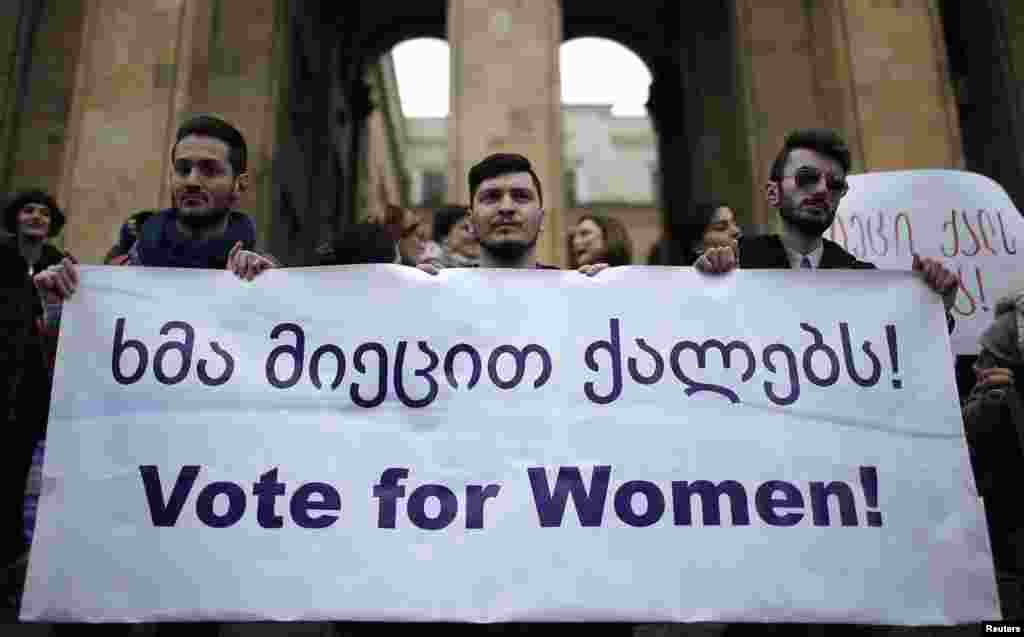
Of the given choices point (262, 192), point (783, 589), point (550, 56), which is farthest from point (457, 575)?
point (262, 192)

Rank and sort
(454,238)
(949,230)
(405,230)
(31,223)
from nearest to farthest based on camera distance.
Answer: (949,230), (31,223), (454,238), (405,230)

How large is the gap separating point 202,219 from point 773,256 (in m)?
2.37

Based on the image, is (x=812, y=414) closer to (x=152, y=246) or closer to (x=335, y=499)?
(x=335, y=499)

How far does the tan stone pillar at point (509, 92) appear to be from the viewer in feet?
25.1

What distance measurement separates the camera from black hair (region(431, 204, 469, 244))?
621 centimetres

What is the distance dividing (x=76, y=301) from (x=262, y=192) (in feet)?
24.6

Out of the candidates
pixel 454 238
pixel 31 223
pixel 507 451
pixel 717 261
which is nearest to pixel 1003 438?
pixel 717 261

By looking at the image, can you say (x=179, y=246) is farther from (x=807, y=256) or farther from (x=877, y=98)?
(x=877, y=98)

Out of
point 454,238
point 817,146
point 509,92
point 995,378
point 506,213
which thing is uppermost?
point 509,92

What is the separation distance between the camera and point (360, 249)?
4.30 m

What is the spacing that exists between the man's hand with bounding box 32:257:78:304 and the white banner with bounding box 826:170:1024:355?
13.1 ft

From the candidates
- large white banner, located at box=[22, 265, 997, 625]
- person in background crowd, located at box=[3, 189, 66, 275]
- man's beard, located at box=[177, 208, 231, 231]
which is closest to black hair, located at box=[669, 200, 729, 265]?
large white banner, located at box=[22, 265, 997, 625]

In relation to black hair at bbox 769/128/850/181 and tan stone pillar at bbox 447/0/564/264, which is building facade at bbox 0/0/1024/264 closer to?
tan stone pillar at bbox 447/0/564/264

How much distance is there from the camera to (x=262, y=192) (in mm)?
10750
